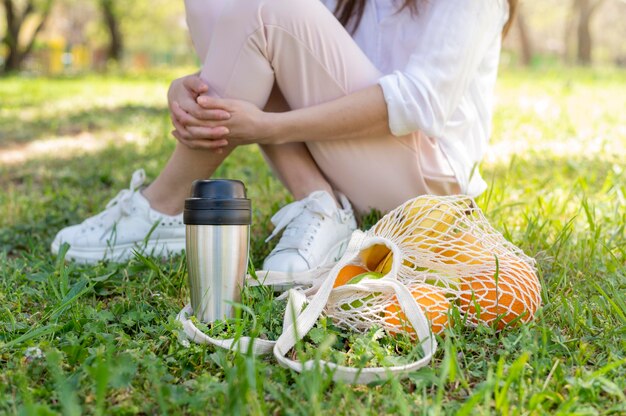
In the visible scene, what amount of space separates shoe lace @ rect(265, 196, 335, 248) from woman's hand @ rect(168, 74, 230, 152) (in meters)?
0.27

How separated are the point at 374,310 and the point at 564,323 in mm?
417

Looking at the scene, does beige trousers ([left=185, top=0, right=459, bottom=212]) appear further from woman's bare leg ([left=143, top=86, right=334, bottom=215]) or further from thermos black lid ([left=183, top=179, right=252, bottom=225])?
thermos black lid ([left=183, top=179, right=252, bottom=225])

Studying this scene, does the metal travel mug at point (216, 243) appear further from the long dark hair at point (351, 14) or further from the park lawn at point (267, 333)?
the long dark hair at point (351, 14)

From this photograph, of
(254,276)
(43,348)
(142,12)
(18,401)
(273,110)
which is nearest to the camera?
(18,401)

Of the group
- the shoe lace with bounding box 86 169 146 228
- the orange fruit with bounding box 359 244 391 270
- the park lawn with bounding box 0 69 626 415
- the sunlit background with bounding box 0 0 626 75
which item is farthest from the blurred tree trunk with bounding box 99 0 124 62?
the orange fruit with bounding box 359 244 391 270

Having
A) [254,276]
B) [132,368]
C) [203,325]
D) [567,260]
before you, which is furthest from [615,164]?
[132,368]

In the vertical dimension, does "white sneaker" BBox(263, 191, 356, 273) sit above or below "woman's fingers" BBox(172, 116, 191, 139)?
below

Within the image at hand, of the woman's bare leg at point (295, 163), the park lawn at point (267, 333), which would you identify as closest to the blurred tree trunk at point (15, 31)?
the park lawn at point (267, 333)

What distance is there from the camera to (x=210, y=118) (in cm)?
182

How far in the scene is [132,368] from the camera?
1.22 m

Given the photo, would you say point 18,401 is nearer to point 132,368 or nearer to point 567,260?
point 132,368

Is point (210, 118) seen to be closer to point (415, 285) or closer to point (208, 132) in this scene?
point (208, 132)

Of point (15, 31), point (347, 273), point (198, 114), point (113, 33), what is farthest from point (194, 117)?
point (113, 33)

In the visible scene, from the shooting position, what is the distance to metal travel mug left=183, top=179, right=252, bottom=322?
4.50ft
